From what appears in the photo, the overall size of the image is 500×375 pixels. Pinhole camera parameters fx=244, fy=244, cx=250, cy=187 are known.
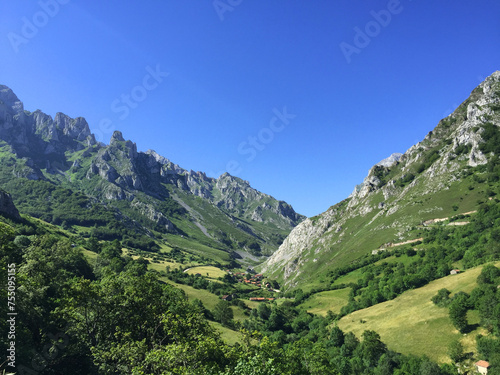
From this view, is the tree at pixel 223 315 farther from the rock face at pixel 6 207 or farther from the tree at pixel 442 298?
the rock face at pixel 6 207

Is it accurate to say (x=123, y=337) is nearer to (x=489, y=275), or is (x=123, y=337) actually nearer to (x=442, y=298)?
(x=442, y=298)

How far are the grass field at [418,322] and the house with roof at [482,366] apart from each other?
6835mm

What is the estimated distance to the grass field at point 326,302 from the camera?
135m

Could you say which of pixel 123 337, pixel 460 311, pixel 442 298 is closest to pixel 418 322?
pixel 442 298

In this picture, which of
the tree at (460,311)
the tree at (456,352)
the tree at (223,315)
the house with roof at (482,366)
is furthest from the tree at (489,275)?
the tree at (223,315)

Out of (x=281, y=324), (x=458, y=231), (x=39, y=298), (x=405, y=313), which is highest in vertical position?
(x=458, y=231)

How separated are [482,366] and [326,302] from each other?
91.9 metres

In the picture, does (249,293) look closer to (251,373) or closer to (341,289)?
(341,289)

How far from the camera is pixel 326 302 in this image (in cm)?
14400

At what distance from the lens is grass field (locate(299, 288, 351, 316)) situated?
13462cm

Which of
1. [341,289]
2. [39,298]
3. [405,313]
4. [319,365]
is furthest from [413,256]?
[39,298]

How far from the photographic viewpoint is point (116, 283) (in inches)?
1607

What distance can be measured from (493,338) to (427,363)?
62.3 feet

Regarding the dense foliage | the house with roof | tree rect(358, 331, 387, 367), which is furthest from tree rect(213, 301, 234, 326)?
the house with roof
